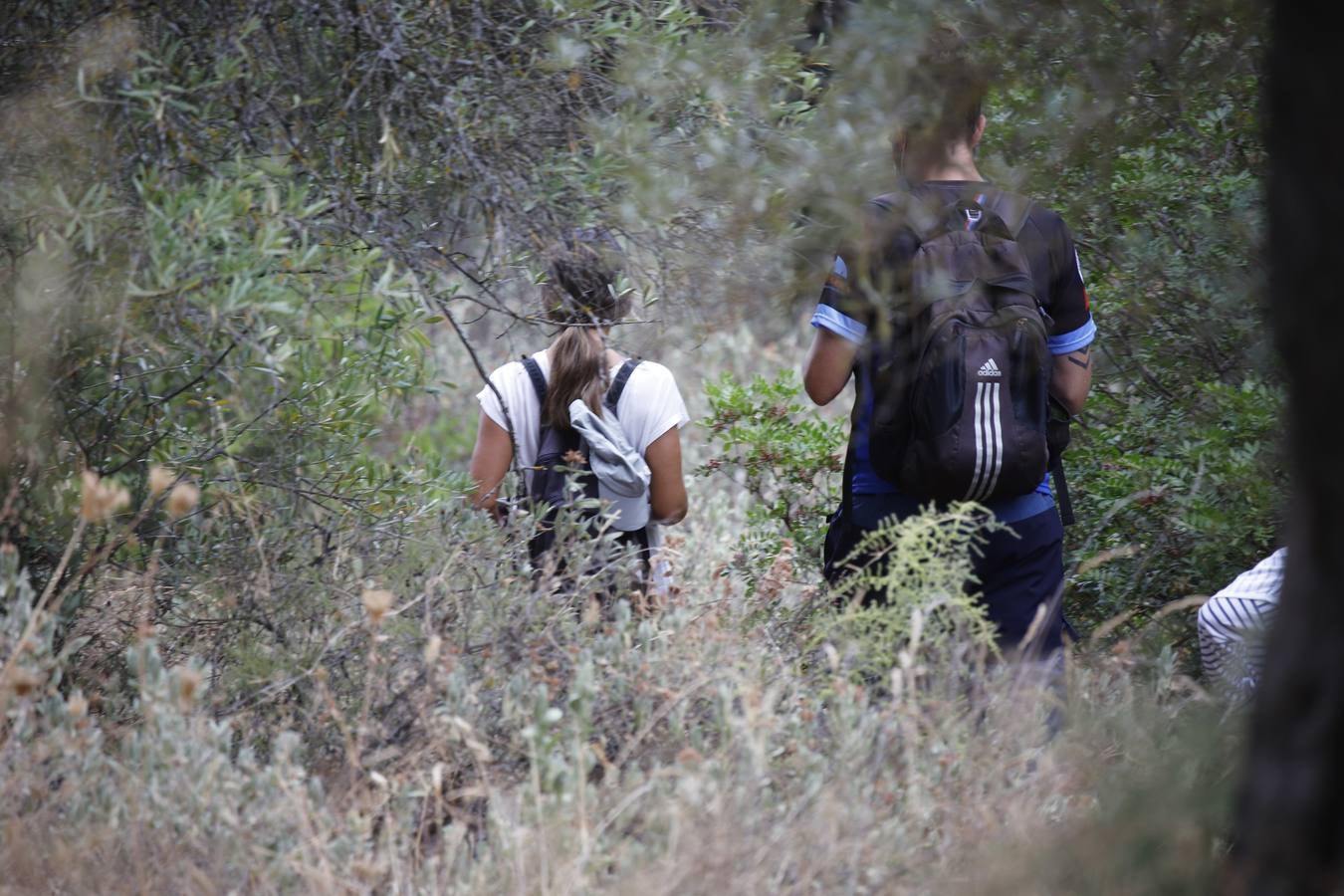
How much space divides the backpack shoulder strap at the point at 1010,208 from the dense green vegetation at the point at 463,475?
12cm

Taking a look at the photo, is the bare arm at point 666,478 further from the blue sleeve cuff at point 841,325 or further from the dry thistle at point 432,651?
the dry thistle at point 432,651

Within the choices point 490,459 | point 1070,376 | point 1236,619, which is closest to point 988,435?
point 1070,376

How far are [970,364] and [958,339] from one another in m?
0.08

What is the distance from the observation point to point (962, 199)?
3.46 meters

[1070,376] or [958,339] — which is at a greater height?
[958,339]

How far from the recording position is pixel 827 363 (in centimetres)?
358

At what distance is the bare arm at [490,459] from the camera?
4.53m

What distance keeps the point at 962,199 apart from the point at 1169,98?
0.78m

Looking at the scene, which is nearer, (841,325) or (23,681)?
(23,681)

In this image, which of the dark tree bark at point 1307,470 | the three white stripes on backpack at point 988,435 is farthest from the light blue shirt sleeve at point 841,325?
the dark tree bark at point 1307,470

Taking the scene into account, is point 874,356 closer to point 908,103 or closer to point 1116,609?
point 908,103

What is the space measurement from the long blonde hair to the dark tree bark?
2140 millimetres

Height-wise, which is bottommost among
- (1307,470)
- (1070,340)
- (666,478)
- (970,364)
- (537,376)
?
(666,478)

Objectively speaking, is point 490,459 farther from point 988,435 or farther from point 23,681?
point 23,681
